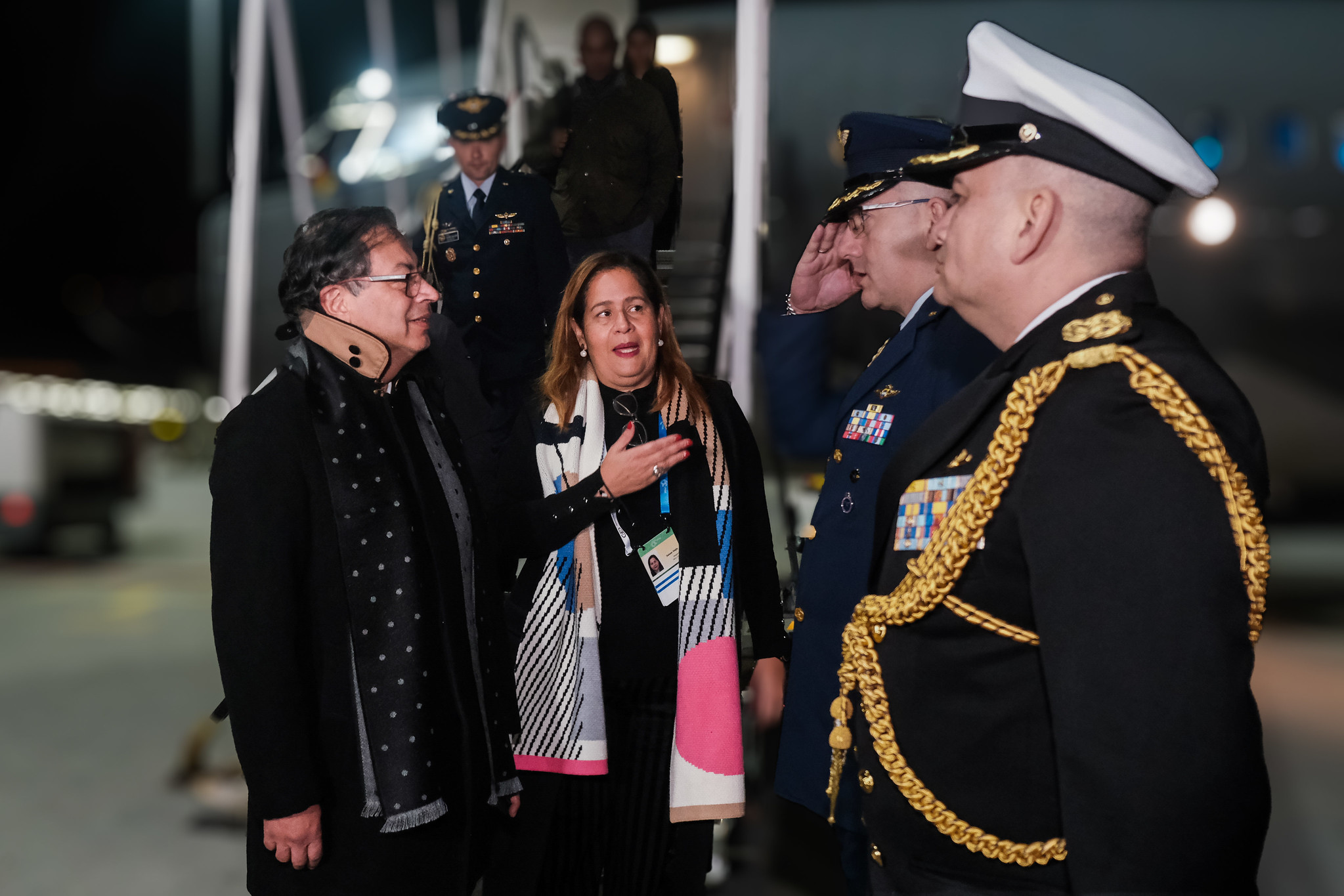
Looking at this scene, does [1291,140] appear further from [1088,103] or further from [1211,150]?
[1088,103]

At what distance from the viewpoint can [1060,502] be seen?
3.86 ft

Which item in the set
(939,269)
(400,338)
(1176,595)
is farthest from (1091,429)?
(400,338)

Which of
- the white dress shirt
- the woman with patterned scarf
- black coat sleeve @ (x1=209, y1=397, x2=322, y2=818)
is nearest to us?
black coat sleeve @ (x1=209, y1=397, x2=322, y2=818)

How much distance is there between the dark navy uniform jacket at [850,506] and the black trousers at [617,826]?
10.3 inches

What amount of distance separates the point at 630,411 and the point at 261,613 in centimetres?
79

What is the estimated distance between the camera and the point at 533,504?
202cm

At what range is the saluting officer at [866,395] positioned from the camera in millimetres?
1885

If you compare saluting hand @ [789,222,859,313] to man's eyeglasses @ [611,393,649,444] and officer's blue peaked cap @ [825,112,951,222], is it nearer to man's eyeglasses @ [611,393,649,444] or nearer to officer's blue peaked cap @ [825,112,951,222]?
officer's blue peaked cap @ [825,112,951,222]

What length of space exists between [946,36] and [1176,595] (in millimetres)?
10151

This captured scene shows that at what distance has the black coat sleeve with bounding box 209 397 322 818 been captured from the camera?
1.76 metres

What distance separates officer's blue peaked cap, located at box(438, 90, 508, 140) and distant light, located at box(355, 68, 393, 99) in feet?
2.15

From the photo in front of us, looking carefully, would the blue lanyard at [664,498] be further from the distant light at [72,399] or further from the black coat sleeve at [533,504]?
the distant light at [72,399]

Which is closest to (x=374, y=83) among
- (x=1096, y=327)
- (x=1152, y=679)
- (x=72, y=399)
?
(x=1096, y=327)

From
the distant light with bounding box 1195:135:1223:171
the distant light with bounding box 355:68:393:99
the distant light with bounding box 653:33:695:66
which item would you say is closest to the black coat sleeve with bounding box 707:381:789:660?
the distant light with bounding box 653:33:695:66
